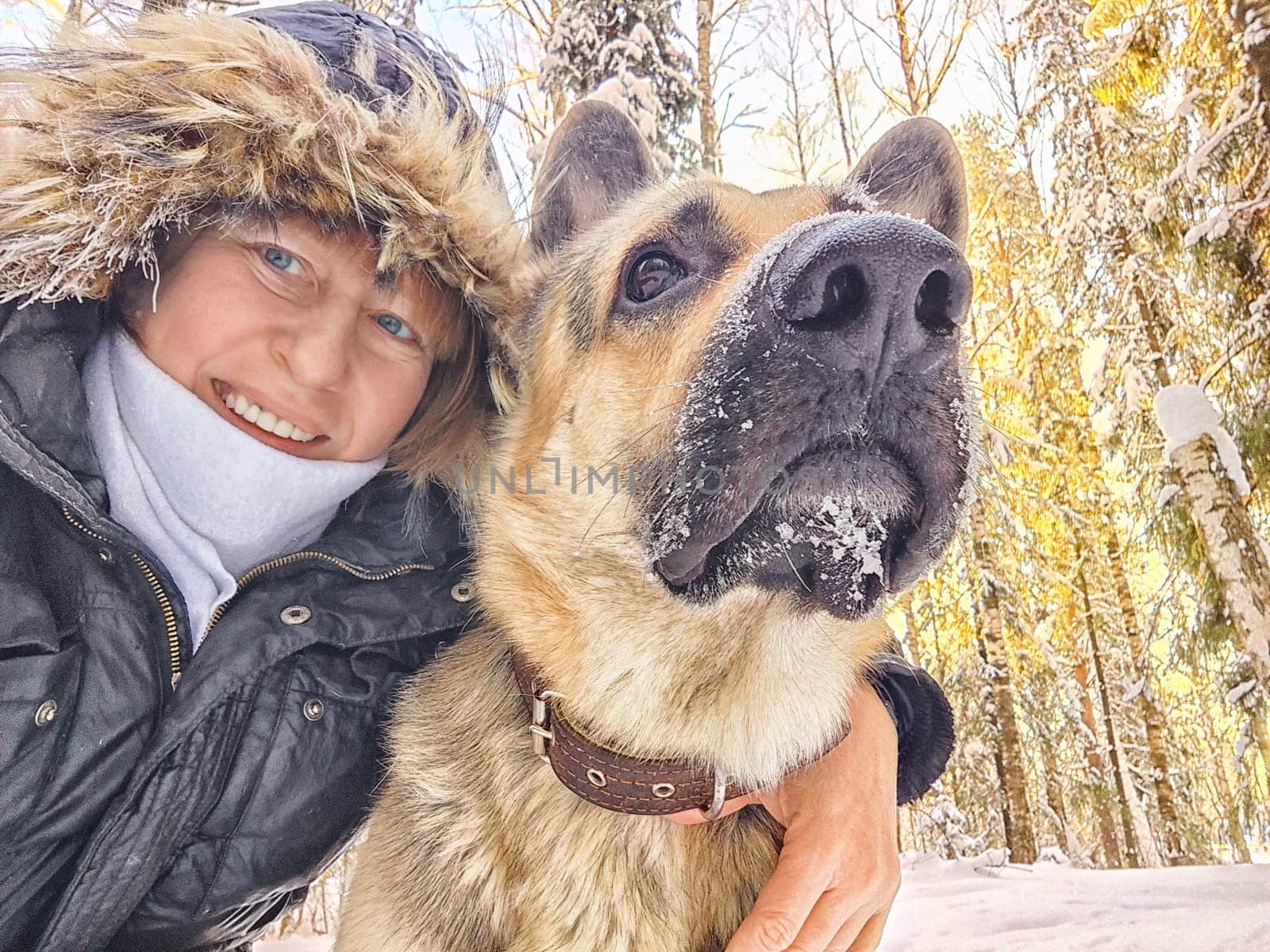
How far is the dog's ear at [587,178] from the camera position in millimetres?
2359

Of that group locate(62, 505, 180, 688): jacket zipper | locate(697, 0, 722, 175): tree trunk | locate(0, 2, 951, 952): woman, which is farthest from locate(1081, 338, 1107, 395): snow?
locate(62, 505, 180, 688): jacket zipper

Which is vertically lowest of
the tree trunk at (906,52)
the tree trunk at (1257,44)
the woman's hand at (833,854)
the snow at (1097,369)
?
the woman's hand at (833,854)

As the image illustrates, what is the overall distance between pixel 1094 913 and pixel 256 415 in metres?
5.26

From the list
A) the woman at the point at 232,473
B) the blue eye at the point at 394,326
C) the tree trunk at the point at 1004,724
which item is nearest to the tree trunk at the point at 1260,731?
the tree trunk at the point at 1004,724

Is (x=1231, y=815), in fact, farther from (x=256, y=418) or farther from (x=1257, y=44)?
(x=256, y=418)

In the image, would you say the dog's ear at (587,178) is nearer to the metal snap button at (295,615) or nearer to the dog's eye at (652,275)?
the dog's eye at (652,275)

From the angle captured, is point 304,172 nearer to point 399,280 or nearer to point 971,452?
point 399,280

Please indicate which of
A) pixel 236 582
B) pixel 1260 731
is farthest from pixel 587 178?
pixel 1260 731

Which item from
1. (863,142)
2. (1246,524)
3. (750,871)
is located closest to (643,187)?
(750,871)

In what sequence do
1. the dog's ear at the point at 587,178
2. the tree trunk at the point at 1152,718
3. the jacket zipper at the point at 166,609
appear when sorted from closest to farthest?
the jacket zipper at the point at 166,609 < the dog's ear at the point at 587,178 < the tree trunk at the point at 1152,718

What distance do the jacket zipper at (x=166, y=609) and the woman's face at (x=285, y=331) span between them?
0.39 meters

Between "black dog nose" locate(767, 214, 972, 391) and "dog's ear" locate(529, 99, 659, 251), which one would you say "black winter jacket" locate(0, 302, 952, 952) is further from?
"black dog nose" locate(767, 214, 972, 391)

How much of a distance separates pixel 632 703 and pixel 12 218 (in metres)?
1.75

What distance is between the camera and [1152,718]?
9500 millimetres
